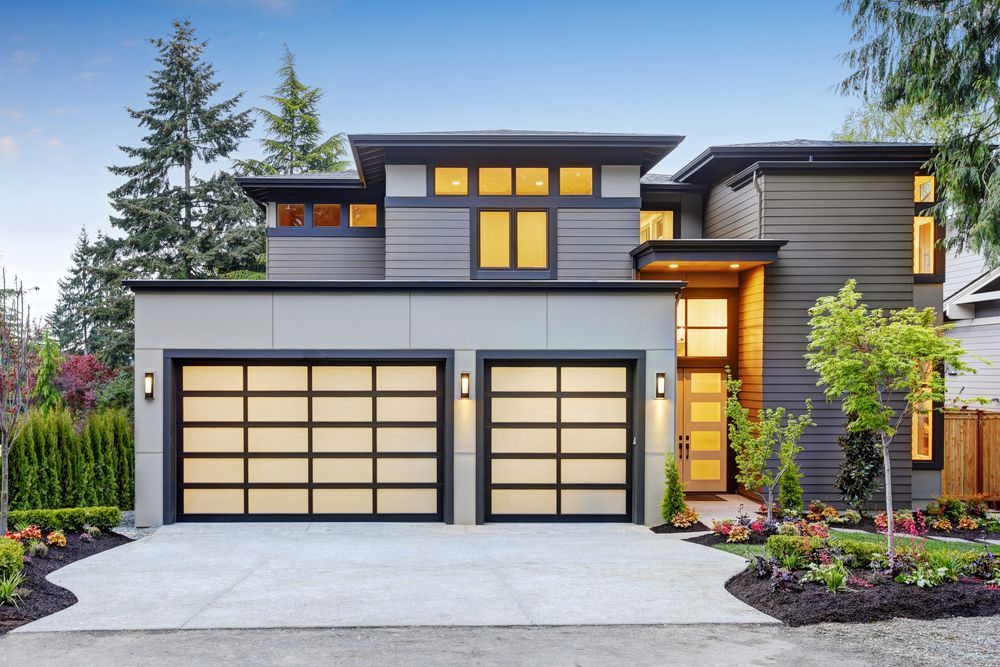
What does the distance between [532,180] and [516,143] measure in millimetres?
920

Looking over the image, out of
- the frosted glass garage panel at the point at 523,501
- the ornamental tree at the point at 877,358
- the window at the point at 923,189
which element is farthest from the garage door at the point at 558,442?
the window at the point at 923,189

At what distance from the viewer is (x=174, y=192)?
2330 cm

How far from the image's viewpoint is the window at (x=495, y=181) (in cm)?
1368

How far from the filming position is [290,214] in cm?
1569

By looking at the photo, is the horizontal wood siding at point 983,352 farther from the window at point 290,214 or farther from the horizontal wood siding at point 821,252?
the window at point 290,214

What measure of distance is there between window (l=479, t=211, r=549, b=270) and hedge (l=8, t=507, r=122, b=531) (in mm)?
7548

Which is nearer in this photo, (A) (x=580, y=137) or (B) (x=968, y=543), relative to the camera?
(B) (x=968, y=543)

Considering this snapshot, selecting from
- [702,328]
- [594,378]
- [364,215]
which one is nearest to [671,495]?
[594,378]

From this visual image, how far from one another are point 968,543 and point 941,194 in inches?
251

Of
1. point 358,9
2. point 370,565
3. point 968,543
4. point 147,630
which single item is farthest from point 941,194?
point 358,9

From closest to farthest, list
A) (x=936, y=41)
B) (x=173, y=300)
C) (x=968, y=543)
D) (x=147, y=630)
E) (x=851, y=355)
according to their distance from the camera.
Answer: (x=147, y=630) < (x=851, y=355) < (x=968, y=543) < (x=173, y=300) < (x=936, y=41)

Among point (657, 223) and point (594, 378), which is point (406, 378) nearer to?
point (594, 378)

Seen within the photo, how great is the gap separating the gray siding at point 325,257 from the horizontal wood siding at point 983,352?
14233mm

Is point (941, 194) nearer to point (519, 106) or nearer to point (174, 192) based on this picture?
point (174, 192)
